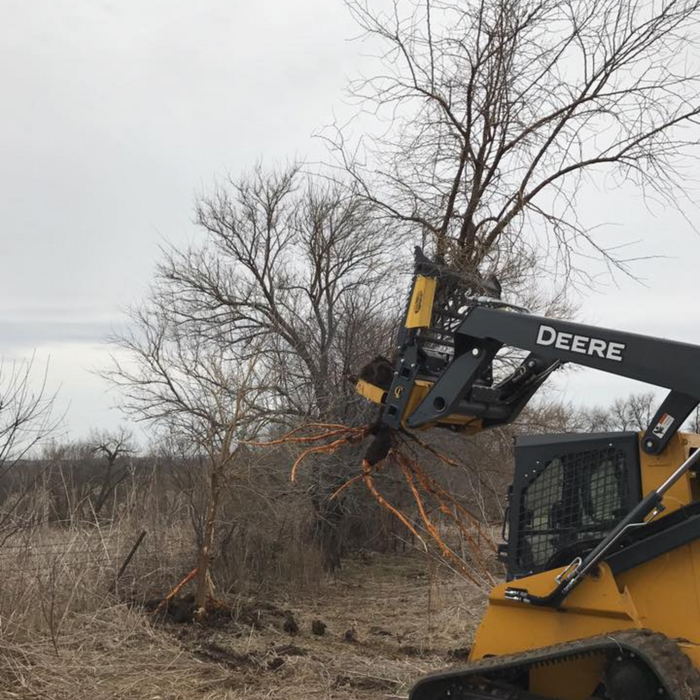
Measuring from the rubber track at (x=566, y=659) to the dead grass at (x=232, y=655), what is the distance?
2007 mm

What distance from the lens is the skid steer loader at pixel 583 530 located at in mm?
3705

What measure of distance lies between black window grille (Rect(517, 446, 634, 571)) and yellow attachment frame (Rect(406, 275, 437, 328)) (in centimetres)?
118

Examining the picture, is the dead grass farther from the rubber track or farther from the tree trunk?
the rubber track

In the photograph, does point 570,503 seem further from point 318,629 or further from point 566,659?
point 318,629

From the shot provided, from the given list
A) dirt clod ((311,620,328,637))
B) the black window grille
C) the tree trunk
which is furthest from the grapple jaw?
dirt clod ((311,620,328,637))

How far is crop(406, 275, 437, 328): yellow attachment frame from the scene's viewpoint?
16.2ft

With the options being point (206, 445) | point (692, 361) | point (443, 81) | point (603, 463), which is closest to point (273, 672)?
point (206, 445)

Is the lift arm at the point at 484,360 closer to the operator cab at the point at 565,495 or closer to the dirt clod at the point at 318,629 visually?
the operator cab at the point at 565,495

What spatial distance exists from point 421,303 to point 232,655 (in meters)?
4.13

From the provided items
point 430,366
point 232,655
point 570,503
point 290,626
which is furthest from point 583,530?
point 290,626

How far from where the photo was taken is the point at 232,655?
7.15m

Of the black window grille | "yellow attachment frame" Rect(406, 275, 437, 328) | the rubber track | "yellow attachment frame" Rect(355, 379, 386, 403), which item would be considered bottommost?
the rubber track

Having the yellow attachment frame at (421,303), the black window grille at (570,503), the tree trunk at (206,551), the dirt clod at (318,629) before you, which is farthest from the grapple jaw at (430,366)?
the dirt clod at (318,629)

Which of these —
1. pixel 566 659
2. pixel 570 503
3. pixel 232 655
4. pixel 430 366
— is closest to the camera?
pixel 566 659
